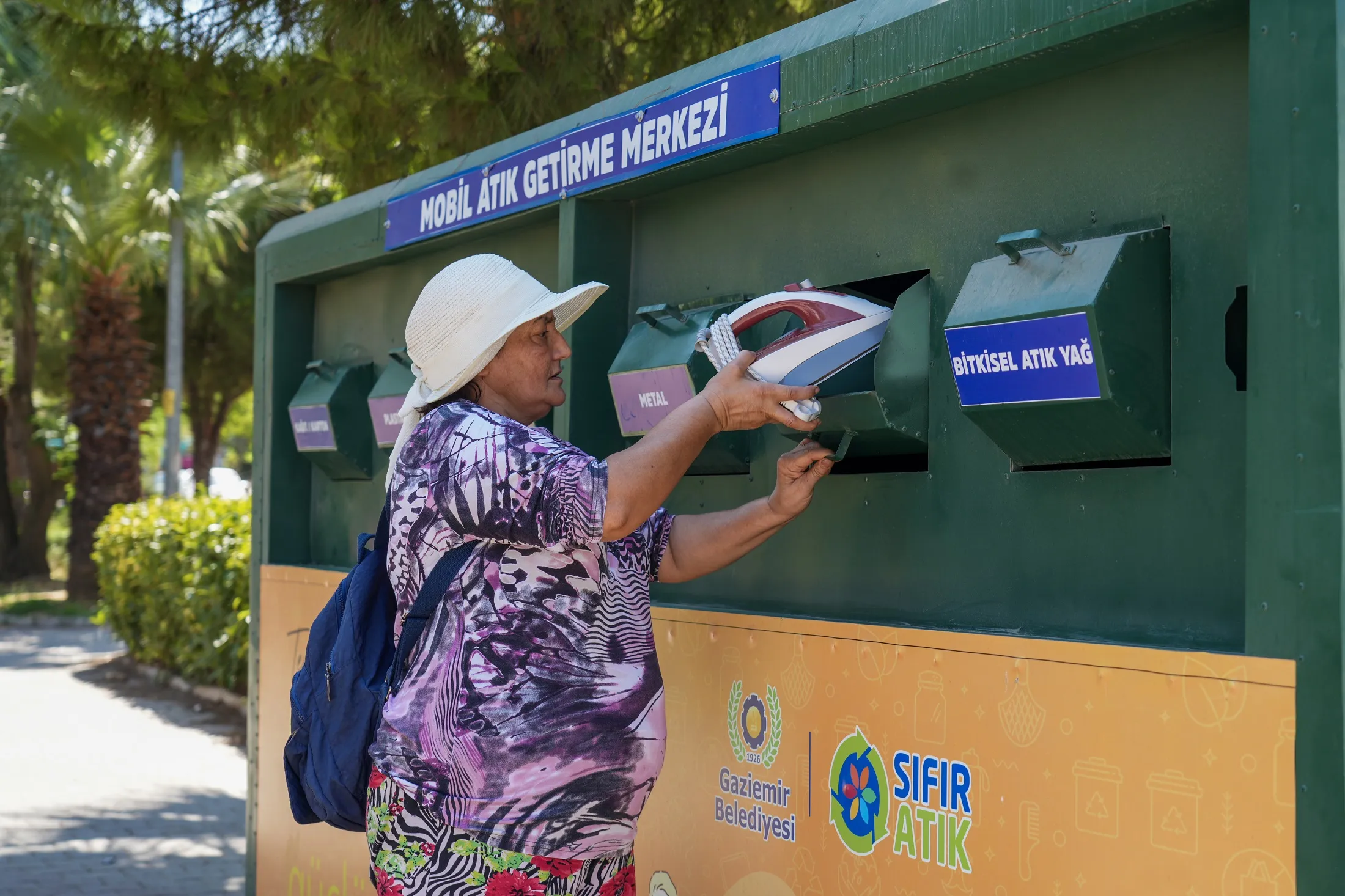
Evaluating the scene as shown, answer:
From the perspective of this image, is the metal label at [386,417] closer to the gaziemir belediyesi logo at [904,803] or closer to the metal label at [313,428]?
the metal label at [313,428]

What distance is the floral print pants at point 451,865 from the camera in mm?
2443

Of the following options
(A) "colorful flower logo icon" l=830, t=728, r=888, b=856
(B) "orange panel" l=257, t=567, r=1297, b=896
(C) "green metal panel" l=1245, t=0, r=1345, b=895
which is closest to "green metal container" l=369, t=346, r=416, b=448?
(B) "orange panel" l=257, t=567, r=1297, b=896

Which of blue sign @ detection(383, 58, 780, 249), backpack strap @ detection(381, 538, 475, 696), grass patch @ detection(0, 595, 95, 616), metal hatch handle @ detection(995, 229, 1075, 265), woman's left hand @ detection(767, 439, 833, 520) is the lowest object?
grass patch @ detection(0, 595, 95, 616)

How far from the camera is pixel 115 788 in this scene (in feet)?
26.9

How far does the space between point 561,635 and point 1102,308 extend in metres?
1.07

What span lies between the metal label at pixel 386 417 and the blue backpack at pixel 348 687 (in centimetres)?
149

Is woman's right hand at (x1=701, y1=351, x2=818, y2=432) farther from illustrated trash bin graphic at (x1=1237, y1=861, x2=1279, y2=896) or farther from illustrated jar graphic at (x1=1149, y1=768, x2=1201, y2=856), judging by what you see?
illustrated trash bin graphic at (x1=1237, y1=861, x2=1279, y2=896)

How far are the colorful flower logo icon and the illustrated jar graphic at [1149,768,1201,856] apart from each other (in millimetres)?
588

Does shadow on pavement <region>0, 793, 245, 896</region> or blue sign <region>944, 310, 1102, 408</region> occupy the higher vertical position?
blue sign <region>944, 310, 1102, 408</region>

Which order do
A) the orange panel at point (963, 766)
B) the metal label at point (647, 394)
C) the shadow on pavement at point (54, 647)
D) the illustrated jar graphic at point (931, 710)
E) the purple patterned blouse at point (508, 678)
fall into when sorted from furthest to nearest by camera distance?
1. the shadow on pavement at point (54, 647)
2. the metal label at point (647, 394)
3. the illustrated jar graphic at point (931, 710)
4. the purple patterned blouse at point (508, 678)
5. the orange panel at point (963, 766)

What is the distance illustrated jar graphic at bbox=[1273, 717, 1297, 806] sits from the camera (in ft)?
6.46

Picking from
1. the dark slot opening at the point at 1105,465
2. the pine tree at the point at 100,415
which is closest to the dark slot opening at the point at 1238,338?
the dark slot opening at the point at 1105,465

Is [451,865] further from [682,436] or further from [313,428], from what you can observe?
[313,428]

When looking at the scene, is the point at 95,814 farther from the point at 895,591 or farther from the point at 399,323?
the point at 895,591
